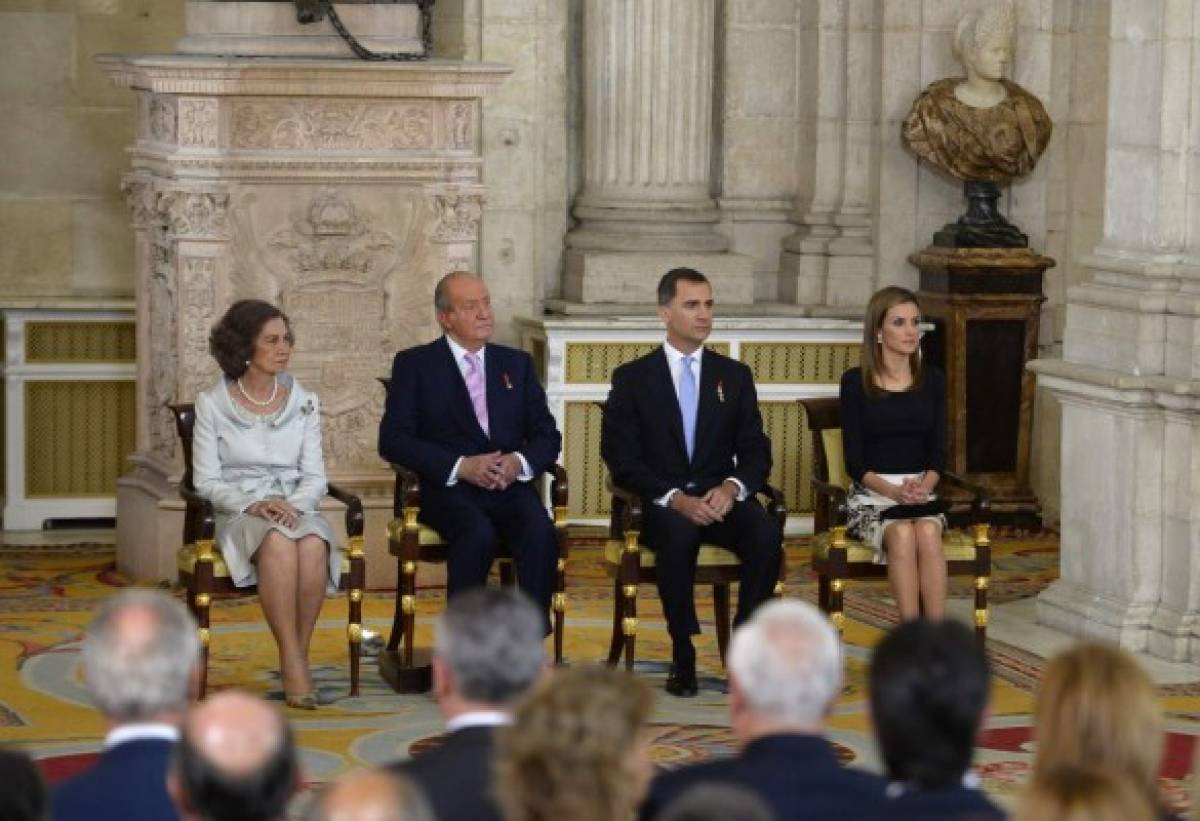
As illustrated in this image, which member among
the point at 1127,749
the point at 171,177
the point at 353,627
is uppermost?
the point at 171,177

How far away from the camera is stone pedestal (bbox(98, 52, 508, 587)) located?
10844mm

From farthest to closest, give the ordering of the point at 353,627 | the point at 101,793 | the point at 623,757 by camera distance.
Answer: the point at 353,627 → the point at 101,793 → the point at 623,757

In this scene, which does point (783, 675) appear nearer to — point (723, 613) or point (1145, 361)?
point (723, 613)

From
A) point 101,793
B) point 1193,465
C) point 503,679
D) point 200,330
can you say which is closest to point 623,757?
point 503,679

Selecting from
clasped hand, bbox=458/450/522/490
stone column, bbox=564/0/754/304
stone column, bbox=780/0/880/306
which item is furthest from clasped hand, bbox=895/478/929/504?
stone column, bbox=780/0/880/306

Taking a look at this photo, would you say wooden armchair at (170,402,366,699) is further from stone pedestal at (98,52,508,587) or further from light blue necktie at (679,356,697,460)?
Answer: stone pedestal at (98,52,508,587)

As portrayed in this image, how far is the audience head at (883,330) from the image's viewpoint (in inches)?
379

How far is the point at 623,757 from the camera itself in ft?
13.9

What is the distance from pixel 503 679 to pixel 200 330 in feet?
20.5

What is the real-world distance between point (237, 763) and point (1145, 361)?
6.20 meters

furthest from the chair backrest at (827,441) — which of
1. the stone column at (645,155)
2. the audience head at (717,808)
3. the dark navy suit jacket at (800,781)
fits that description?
the audience head at (717,808)

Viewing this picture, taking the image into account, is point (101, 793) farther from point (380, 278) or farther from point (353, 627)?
point (380, 278)

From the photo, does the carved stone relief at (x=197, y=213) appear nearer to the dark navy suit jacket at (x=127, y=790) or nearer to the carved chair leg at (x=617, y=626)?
the carved chair leg at (x=617, y=626)

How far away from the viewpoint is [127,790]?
477 cm
